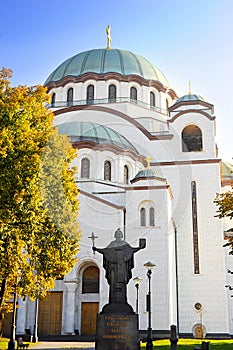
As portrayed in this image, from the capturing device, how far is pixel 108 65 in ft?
123

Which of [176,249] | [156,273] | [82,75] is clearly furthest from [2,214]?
[82,75]

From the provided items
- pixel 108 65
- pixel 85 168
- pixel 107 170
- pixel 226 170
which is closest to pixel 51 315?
pixel 85 168

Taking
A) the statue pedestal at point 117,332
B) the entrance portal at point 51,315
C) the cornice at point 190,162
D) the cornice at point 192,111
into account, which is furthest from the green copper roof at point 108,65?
the statue pedestal at point 117,332

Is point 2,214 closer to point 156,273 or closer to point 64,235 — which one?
point 64,235

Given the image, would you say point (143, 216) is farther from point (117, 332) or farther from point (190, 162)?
point (117, 332)

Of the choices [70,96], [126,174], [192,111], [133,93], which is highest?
[133,93]

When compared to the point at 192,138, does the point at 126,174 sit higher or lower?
lower

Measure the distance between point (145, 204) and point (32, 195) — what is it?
1348 centimetres

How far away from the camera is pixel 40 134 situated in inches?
579

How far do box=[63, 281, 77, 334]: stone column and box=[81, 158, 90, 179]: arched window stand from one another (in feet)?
24.0

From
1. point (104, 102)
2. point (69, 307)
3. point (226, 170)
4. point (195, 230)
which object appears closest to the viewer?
point (69, 307)

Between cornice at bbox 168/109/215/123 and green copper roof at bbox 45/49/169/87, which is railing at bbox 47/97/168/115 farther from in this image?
cornice at bbox 168/109/215/123

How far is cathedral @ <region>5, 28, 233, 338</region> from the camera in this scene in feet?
81.7

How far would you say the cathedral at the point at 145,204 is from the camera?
24906 millimetres
